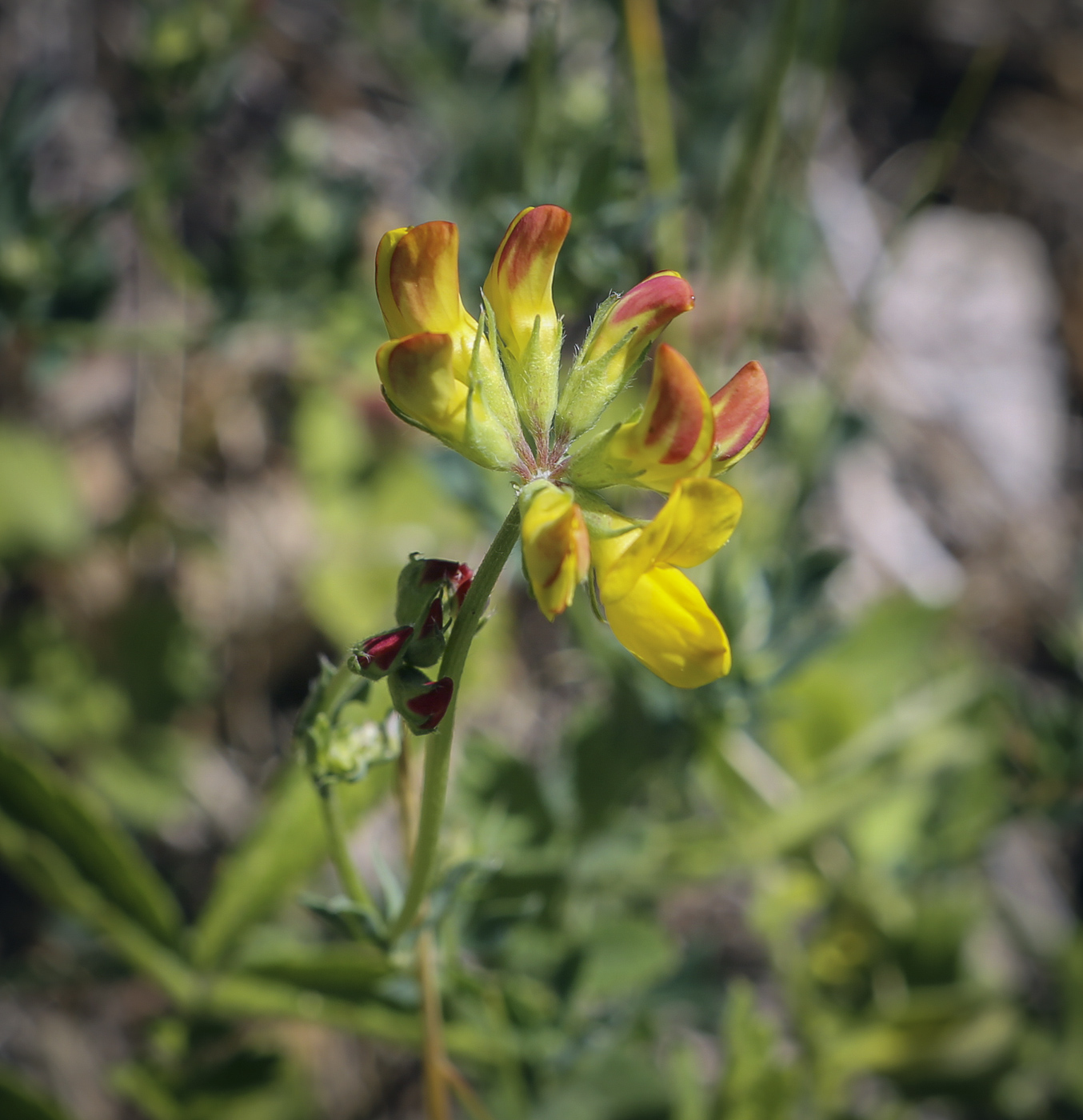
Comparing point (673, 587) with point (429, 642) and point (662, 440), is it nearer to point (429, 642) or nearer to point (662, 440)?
point (662, 440)

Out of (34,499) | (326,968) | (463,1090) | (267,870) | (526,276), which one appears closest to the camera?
(526,276)

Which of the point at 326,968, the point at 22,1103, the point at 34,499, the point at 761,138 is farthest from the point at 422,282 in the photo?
the point at 34,499

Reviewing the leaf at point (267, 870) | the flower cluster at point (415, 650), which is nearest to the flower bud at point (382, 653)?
the flower cluster at point (415, 650)

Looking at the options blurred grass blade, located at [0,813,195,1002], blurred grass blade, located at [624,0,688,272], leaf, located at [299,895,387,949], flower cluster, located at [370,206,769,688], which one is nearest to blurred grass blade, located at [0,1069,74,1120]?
blurred grass blade, located at [0,813,195,1002]

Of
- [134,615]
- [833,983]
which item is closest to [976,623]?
[833,983]

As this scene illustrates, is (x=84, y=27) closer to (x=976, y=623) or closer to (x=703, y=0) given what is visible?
(x=703, y=0)

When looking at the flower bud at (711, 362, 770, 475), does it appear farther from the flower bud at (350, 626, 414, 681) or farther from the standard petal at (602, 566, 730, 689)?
the flower bud at (350, 626, 414, 681)
